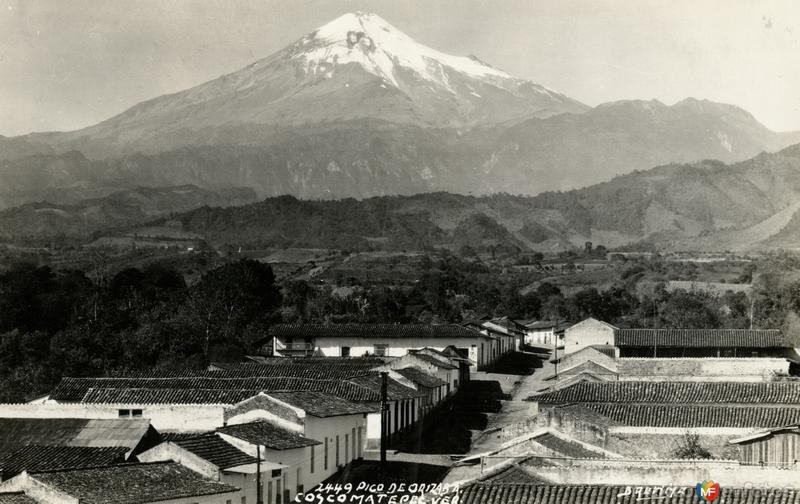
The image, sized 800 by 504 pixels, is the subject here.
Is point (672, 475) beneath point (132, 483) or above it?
above

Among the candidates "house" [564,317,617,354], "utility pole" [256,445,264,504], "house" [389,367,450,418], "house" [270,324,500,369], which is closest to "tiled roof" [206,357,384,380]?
"house" [389,367,450,418]

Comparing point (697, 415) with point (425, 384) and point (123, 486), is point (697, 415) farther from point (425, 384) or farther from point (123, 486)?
point (123, 486)

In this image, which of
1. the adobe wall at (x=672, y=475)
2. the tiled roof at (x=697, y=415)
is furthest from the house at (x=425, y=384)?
the adobe wall at (x=672, y=475)

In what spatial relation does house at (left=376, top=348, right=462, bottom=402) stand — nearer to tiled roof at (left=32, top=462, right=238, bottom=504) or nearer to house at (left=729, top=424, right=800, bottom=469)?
house at (left=729, top=424, right=800, bottom=469)

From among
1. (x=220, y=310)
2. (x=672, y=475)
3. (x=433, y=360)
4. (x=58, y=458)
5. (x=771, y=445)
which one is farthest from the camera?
(x=220, y=310)

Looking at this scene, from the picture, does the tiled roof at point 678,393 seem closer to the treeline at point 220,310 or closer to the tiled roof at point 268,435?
the tiled roof at point 268,435

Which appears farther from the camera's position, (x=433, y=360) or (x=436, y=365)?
(x=433, y=360)

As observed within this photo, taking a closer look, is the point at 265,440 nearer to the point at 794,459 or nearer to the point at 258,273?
the point at 794,459

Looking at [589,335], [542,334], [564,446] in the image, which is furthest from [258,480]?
[542,334]

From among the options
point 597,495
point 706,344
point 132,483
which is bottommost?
point 132,483
